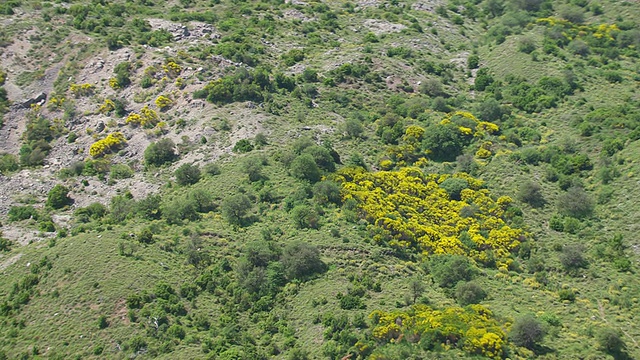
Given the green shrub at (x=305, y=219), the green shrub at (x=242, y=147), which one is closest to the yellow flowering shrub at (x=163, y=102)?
the green shrub at (x=242, y=147)

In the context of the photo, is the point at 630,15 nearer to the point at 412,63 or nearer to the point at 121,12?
the point at 412,63

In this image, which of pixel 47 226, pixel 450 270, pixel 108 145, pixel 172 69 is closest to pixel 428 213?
pixel 450 270

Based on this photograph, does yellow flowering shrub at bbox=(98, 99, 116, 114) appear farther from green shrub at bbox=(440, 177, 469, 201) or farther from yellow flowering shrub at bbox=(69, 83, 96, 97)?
green shrub at bbox=(440, 177, 469, 201)

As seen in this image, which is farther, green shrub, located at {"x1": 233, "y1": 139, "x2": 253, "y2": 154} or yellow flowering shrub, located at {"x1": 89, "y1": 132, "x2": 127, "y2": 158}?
yellow flowering shrub, located at {"x1": 89, "y1": 132, "x2": 127, "y2": 158}

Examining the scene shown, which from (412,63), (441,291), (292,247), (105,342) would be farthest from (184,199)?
(412,63)

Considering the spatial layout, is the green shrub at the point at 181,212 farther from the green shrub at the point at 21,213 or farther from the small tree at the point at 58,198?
the green shrub at the point at 21,213

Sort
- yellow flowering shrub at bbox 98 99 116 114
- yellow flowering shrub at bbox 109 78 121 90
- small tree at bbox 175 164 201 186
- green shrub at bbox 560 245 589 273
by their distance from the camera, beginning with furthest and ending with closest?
yellow flowering shrub at bbox 109 78 121 90
yellow flowering shrub at bbox 98 99 116 114
small tree at bbox 175 164 201 186
green shrub at bbox 560 245 589 273

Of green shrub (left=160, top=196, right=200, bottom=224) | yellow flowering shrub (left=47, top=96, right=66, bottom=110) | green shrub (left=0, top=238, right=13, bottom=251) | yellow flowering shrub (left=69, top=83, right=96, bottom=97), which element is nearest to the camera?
green shrub (left=0, top=238, right=13, bottom=251)

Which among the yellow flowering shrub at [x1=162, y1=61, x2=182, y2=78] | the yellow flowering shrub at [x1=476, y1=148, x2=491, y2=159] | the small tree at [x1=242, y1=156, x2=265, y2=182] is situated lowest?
the small tree at [x1=242, y1=156, x2=265, y2=182]

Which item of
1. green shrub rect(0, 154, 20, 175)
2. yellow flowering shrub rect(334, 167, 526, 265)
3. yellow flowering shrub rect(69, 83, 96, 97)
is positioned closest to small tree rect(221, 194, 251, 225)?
yellow flowering shrub rect(334, 167, 526, 265)
